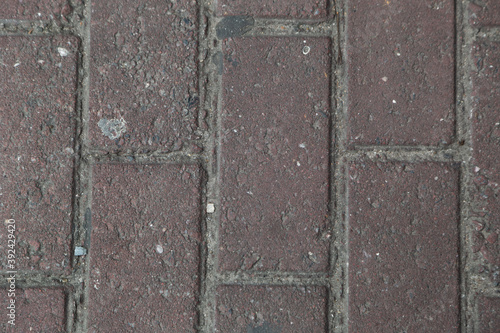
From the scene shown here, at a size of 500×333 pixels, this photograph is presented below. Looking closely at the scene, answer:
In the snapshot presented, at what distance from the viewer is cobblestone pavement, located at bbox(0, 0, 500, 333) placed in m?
1.42

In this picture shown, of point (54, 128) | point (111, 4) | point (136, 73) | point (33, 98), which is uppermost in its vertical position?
point (111, 4)

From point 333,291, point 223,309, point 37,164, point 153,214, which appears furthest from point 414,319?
point 37,164

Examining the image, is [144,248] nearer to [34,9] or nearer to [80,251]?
[80,251]

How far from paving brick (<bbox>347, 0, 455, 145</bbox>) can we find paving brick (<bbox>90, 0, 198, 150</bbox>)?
0.63 meters

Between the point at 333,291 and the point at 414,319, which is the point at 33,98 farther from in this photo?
the point at 414,319

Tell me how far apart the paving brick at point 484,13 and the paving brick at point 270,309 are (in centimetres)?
117

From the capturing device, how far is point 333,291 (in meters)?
1.43

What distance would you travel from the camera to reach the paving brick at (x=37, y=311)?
141 cm

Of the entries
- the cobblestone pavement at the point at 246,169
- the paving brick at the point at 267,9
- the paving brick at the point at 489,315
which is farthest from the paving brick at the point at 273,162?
the paving brick at the point at 489,315

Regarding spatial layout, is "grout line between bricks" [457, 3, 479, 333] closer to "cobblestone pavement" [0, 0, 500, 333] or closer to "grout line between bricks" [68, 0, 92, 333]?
"cobblestone pavement" [0, 0, 500, 333]

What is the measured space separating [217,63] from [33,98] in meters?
0.70

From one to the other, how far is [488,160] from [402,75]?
454mm

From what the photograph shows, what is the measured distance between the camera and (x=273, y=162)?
1.43m

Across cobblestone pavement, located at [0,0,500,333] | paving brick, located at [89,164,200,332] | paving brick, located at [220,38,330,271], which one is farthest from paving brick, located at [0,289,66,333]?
paving brick, located at [220,38,330,271]
